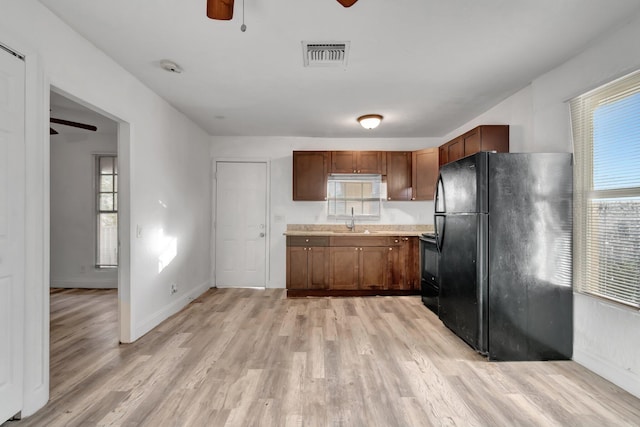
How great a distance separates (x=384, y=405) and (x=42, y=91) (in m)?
2.96

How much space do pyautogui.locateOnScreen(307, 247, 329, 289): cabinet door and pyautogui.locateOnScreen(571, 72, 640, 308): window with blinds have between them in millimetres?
2908

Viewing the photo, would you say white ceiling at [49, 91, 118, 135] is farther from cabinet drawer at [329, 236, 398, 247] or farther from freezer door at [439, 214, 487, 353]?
freezer door at [439, 214, 487, 353]

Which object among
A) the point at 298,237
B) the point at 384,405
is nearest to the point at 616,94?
the point at 384,405

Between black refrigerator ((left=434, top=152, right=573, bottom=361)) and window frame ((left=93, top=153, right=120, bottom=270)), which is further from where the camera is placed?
window frame ((left=93, top=153, right=120, bottom=270))

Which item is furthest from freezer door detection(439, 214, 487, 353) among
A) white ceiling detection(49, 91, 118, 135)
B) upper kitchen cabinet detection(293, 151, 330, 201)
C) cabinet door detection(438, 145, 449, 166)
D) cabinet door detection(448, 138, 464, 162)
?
white ceiling detection(49, 91, 118, 135)

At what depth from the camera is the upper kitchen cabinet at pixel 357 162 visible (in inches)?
195

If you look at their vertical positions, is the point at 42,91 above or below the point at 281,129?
below

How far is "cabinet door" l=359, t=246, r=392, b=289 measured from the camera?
4633 millimetres

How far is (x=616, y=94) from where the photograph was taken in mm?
2248

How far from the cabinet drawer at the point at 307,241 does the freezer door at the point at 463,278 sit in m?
1.83

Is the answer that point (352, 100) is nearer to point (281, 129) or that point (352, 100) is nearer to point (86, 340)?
point (281, 129)

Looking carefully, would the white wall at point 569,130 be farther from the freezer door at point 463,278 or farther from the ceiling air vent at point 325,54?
the ceiling air vent at point 325,54

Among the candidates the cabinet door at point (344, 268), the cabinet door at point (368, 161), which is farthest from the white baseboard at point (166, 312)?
the cabinet door at point (368, 161)

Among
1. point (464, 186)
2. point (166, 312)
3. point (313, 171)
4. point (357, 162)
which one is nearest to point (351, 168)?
point (357, 162)
